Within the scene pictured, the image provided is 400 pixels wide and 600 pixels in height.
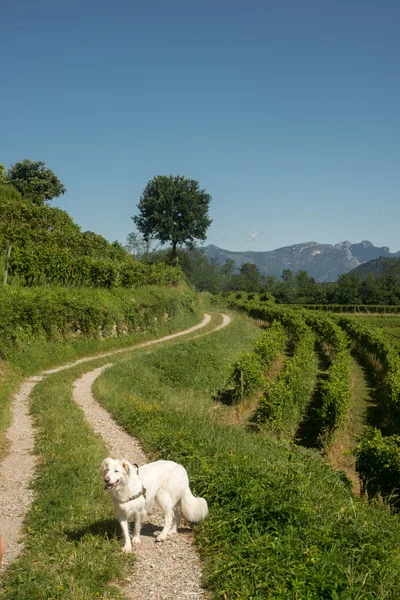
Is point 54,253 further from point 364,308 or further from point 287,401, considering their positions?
point 364,308

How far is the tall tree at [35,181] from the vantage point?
57.7 metres

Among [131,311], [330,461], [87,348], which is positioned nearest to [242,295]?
[131,311]

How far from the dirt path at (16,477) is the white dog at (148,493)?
60.3 inches

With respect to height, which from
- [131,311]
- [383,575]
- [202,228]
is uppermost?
[202,228]

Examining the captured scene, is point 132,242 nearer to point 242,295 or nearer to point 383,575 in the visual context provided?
point 242,295

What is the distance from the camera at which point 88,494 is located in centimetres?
821

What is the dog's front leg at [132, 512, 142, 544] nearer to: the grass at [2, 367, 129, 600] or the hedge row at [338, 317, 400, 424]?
the grass at [2, 367, 129, 600]

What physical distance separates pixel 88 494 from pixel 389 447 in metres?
8.14

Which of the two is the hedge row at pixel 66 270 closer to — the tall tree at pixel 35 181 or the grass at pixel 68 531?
the grass at pixel 68 531

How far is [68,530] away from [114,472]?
4.97 ft

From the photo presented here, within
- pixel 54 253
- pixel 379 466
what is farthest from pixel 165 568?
pixel 54 253

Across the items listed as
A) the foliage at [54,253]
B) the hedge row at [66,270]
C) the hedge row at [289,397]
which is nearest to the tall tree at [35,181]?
the foliage at [54,253]

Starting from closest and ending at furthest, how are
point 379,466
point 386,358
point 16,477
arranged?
point 16,477 → point 379,466 → point 386,358

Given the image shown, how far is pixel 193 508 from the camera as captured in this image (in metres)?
7.00
